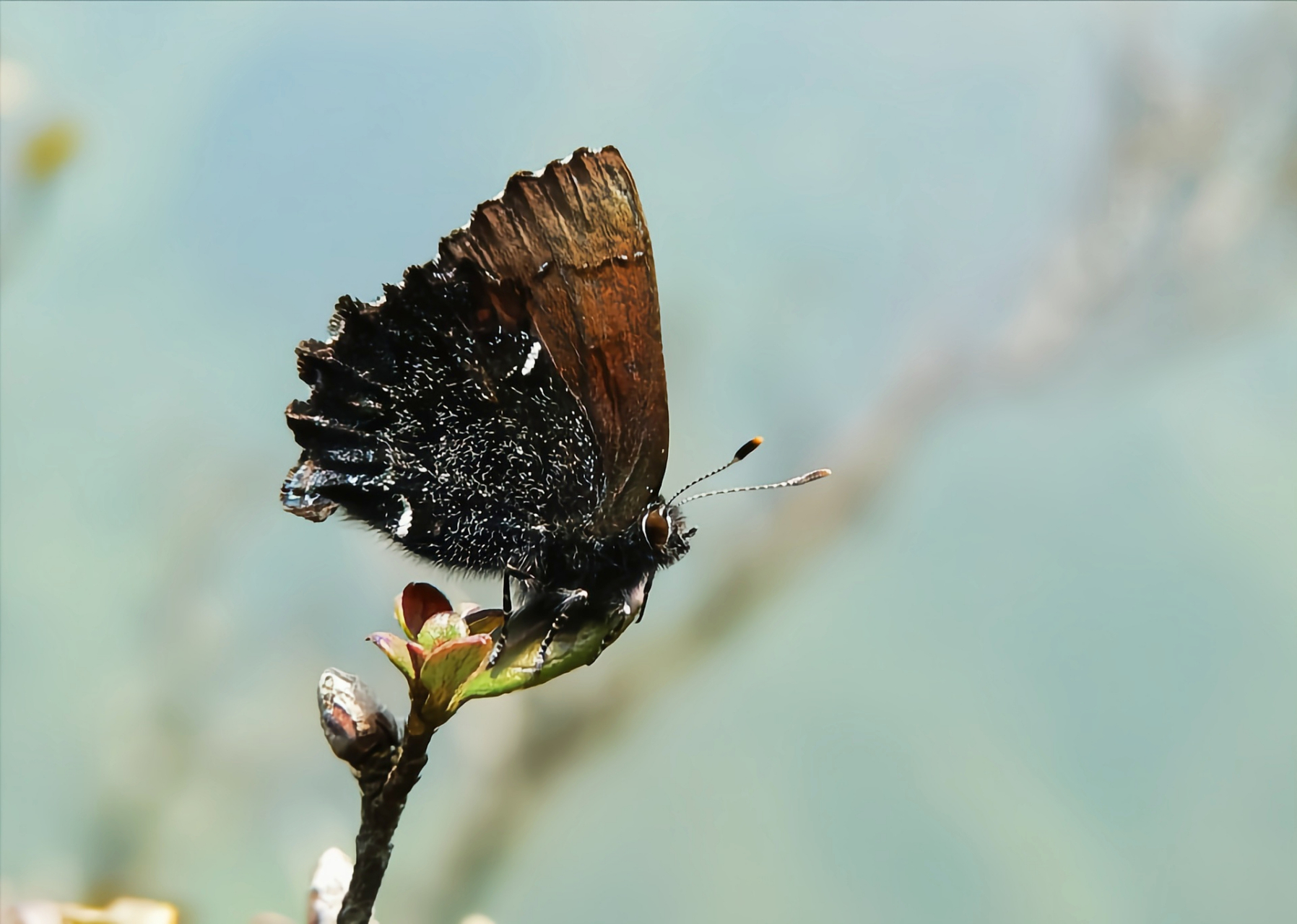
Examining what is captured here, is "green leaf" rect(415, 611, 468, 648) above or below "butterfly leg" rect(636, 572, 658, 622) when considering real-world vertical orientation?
below

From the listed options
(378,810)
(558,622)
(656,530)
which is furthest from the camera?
(656,530)

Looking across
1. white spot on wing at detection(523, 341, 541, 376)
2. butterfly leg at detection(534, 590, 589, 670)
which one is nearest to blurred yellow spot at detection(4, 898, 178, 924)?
butterfly leg at detection(534, 590, 589, 670)

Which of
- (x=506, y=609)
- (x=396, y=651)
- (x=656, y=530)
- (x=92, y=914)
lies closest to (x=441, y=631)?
(x=396, y=651)

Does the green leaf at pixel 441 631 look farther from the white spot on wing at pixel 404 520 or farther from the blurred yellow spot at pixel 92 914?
the blurred yellow spot at pixel 92 914

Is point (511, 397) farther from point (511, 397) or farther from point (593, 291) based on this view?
point (593, 291)

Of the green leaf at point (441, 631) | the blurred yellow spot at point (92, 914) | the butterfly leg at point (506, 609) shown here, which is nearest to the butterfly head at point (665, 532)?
the butterfly leg at point (506, 609)

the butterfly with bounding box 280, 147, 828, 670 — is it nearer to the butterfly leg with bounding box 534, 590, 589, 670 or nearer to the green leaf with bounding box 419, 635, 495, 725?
the butterfly leg with bounding box 534, 590, 589, 670
